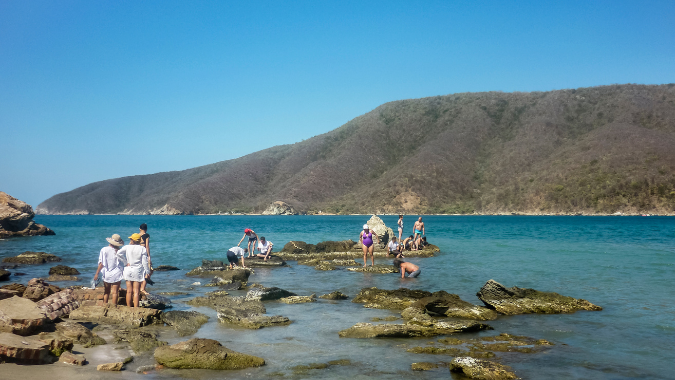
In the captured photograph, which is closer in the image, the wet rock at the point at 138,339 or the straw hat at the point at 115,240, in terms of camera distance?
the wet rock at the point at 138,339

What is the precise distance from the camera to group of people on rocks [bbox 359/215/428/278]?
781 inches

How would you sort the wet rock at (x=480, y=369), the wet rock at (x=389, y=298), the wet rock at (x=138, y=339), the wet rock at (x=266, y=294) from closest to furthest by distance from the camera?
the wet rock at (x=480, y=369) → the wet rock at (x=138, y=339) → the wet rock at (x=389, y=298) → the wet rock at (x=266, y=294)

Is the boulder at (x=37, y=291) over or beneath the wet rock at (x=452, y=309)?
over

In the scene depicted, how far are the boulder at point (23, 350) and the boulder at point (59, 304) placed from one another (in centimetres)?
295

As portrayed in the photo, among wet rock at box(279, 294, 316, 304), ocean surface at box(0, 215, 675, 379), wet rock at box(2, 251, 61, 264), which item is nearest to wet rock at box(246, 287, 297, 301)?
wet rock at box(279, 294, 316, 304)

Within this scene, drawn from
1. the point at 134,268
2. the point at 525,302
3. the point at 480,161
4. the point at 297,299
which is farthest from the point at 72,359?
the point at 480,161

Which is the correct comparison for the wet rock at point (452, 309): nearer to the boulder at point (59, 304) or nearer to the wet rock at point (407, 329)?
the wet rock at point (407, 329)

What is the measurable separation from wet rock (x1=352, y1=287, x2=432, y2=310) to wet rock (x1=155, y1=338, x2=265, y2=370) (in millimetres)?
5934

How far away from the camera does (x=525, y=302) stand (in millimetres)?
13070

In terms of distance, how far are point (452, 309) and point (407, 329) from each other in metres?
2.39

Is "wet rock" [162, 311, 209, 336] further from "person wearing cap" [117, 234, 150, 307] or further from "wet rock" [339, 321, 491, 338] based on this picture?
"wet rock" [339, 321, 491, 338]

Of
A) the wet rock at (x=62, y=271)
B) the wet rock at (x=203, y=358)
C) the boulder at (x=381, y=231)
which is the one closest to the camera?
the wet rock at (x=203, y=358)

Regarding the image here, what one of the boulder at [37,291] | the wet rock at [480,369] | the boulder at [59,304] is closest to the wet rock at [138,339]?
the boulder at [59,304]

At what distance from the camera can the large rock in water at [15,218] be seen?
4344 cm
